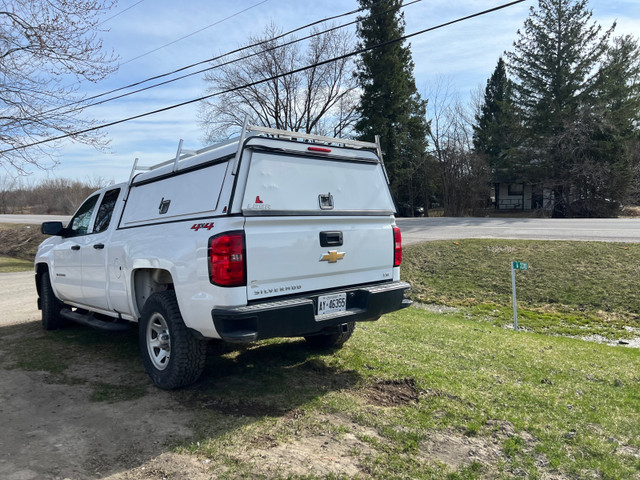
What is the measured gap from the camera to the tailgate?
416cm

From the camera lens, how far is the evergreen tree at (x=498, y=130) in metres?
35.8

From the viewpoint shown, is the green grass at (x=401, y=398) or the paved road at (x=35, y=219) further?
the paved road at (x=35, y=219)

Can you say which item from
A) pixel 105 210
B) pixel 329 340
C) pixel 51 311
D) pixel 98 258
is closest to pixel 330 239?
pixel 329 340

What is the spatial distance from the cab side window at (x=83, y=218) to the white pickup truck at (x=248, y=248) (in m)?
0.76

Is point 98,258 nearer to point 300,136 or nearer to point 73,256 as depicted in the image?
point 73,256

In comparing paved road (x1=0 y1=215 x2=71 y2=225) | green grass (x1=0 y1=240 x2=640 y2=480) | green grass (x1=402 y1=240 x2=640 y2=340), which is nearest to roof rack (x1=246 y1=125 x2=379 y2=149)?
green grass (x1=0 y1=240 x2=640 y2=480)

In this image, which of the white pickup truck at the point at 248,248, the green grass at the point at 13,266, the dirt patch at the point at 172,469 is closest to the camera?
the dirt patch at the point at 172,469

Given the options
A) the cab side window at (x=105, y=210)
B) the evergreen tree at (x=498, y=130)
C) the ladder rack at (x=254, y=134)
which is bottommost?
the cab side window at (x=105, y=210)

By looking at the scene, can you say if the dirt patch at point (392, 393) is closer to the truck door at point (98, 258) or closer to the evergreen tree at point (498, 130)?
the truck door at point (98, 258)

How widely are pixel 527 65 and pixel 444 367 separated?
1359 inches

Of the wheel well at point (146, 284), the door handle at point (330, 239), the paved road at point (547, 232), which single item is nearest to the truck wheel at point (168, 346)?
the wheel well at point (146, 284)

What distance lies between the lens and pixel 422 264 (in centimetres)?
1342

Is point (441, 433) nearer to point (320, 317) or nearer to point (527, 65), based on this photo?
point (320, 317)

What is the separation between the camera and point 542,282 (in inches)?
441
